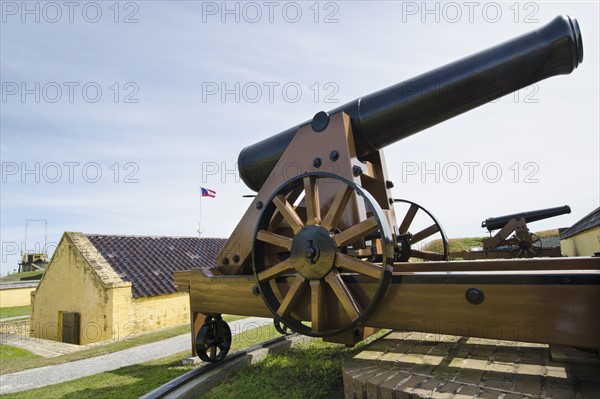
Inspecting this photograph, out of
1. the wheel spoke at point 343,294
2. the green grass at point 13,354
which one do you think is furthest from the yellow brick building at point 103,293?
the wheel spoke at point 343,294

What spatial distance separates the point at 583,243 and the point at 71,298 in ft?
46.7

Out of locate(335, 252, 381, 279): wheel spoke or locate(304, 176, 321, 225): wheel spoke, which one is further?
locate(304, 176, 321, 225): wheel spoke

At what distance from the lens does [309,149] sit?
12.3 feet

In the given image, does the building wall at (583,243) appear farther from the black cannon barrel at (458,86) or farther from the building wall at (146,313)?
the building wall at (146,313)

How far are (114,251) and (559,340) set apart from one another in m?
13.7

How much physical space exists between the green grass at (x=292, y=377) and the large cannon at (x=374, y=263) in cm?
55

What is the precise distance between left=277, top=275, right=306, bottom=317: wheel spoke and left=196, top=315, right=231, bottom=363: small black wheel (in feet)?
4.36

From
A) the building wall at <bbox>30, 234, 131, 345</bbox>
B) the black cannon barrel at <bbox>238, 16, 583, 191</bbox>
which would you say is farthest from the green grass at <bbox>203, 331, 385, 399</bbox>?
the building wall at <bbox>30, 234, 131, 345</bbox>

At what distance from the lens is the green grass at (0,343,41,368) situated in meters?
7.48

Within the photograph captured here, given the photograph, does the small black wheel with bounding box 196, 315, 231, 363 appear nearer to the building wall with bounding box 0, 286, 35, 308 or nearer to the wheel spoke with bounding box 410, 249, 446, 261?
the wheel spoke with bounding box 410, 249, 446, 261

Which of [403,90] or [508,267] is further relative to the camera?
[403,90]

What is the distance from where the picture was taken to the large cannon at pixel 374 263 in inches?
96.9

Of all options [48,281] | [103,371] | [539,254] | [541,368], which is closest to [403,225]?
[541,368]

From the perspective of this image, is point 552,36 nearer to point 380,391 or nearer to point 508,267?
point 508,267
